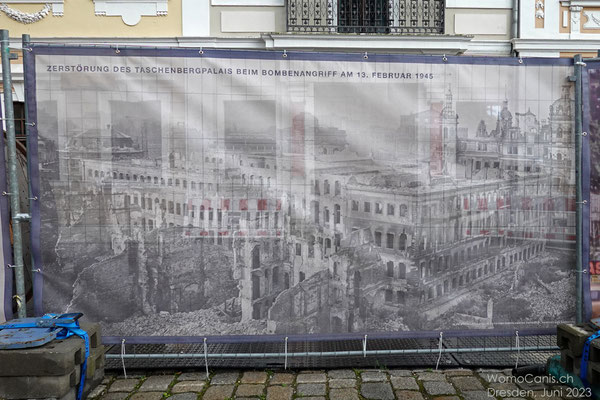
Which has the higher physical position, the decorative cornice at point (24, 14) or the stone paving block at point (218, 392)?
the decorative cornice at point (24, 14)

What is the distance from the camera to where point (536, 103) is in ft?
11.7

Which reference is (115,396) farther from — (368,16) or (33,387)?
(368,16)

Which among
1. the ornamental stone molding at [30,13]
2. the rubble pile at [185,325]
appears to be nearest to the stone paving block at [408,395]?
the rubble pile at [185,325]

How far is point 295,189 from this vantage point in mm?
3463

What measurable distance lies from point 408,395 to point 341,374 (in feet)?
1.85

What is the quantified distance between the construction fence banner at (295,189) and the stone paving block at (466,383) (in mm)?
381

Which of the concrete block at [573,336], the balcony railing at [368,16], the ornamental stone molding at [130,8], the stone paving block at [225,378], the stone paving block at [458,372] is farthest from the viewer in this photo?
the balcony railing at [368,16]

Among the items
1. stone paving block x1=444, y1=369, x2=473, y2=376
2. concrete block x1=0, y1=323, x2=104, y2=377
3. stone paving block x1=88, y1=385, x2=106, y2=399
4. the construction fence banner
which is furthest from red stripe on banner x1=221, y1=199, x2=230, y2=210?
stone paving block x1=444, y1=369, x2=473, y2=376

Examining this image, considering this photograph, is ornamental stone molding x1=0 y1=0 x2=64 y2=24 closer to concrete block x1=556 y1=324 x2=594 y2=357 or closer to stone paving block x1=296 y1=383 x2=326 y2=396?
stone paving block x1=296 y1=383 x2=326 y2=396

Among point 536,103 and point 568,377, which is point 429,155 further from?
point 568,377

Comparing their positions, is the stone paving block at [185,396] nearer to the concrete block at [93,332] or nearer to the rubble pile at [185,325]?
the rubble pile at [185,325]

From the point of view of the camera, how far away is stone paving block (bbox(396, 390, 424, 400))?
3.21m

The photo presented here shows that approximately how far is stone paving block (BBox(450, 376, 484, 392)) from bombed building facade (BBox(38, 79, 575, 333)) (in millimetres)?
430

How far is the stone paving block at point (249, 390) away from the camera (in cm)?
327
